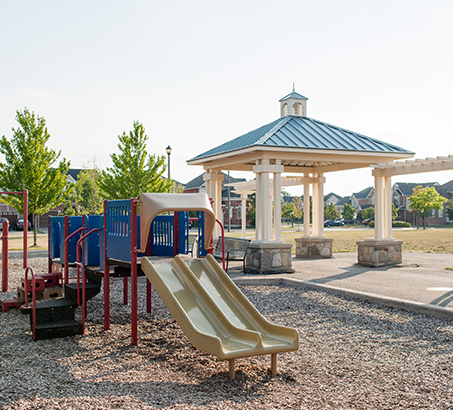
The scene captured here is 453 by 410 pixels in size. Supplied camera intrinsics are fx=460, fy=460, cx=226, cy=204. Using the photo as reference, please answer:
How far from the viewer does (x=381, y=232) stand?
45.2 ft

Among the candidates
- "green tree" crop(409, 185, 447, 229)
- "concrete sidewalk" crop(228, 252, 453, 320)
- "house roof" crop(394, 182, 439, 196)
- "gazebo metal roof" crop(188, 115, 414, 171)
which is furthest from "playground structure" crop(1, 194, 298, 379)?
"house roof" crop(394, 182, 439, 196)

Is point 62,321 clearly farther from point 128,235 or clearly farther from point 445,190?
point 445,190

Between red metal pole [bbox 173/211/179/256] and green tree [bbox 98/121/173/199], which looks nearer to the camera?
red metal pole [bbox 173/211/179/256]

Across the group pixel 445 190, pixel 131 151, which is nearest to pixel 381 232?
pixel 131 151

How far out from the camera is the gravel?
427 cm

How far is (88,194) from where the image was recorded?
113 feet

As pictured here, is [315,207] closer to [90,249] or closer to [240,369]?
[90,249]

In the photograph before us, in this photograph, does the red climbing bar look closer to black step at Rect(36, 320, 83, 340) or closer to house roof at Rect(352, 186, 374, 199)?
black step at Rect(36, 320, 83, 340)

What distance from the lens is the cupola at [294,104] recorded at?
48.9ft

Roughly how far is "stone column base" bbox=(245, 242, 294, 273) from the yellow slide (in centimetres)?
571

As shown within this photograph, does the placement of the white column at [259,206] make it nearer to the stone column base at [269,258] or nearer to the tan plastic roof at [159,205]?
the stone column base at [269,258]

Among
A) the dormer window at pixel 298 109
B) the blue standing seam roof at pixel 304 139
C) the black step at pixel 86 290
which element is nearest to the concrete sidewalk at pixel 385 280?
the blue standing seam roof at pixel 304 139

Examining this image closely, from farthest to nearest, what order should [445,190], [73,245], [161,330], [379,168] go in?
[445,190] → [379,168] → [73,245] → [161,330]

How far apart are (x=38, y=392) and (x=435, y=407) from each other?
3682mm
